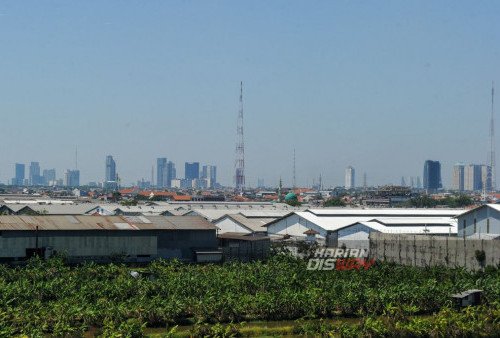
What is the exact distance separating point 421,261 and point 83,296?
19477 mm

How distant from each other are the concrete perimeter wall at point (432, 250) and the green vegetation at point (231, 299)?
2827mm

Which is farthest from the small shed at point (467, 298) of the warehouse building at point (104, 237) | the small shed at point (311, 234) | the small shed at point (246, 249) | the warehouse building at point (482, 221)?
the small shed at point (311, 234)

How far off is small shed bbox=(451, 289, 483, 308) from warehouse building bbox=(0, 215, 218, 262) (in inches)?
561

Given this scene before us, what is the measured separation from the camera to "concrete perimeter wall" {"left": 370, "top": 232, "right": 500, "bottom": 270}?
35.2m

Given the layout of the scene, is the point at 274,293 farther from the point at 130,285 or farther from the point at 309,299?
the point at 130,285

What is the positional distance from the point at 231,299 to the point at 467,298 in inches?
351

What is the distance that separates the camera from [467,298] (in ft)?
88.8

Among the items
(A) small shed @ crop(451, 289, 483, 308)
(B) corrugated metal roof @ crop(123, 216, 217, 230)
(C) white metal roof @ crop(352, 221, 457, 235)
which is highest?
(B) corrugated metal roof @ crop(123, 216, 217, 230)

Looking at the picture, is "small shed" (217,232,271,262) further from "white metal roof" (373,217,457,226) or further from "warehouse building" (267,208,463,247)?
"white metal roof" (373,217,457,226)

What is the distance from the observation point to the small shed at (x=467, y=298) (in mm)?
26953

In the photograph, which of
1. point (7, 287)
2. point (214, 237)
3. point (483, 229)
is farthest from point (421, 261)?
point (7, 287)

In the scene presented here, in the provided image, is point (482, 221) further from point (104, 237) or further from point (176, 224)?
point (104, 237)

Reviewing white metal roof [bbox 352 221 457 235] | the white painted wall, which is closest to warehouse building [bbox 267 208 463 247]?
white metal roof [bbox 352 221 457 235]

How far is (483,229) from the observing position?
131 feet
